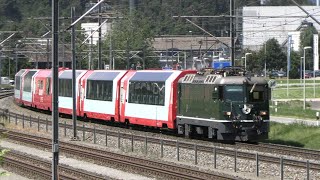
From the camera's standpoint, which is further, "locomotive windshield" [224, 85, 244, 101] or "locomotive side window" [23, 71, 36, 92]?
"locomotive side window" [23, 71, 36, 92]

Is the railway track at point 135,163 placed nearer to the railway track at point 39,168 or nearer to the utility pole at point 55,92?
the railway track at point 39,168

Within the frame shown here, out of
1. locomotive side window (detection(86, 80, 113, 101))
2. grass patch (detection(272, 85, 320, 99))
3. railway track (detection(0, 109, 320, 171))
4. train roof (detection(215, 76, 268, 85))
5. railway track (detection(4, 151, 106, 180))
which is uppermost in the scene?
train roof (detection(215, 76, 268, 85))

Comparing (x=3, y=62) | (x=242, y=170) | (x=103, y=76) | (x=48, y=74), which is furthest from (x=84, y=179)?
(x=3, y=62)

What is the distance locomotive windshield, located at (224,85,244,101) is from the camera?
3017 centimetres

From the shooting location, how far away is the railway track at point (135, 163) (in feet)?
71.6

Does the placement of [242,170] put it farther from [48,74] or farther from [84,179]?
[48,74]

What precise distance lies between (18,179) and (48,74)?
28808 mm

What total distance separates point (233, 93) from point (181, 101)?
389 cm

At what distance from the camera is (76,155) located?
96.8 feet

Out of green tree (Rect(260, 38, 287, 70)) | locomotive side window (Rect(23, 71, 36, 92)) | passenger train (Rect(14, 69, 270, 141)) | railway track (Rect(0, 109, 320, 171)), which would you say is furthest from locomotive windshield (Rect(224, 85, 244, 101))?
green tree (Rect(260, 38, 287, 70))

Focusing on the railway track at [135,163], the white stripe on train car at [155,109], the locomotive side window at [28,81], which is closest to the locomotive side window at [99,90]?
the white stripe on train car at [155,109]

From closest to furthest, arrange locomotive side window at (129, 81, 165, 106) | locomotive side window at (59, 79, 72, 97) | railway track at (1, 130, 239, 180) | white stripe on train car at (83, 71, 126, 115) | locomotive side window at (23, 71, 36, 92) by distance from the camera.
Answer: railway track at (1, 130, 239, 180) < locomotive side window at (129, 81, 165, 106) < white stripe on train car at (83, 71, 126, 115) < locomotive side window at (59, 79, 72, 97) < locomotive side window at (23, 71, 36, 92)

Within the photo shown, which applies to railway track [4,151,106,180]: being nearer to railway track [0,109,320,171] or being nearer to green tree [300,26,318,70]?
railway track [0,109,320,171]

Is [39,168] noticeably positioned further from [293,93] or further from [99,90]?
[293,93]
